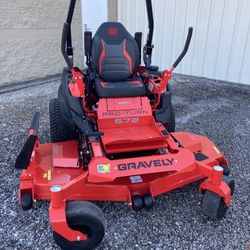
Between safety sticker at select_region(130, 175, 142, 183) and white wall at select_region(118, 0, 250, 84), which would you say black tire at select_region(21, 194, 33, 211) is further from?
white wall at select_region(118, 0, 250, 84)

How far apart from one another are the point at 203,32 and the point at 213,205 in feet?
13.9

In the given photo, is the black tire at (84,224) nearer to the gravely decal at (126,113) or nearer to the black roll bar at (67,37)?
the gravely decal at (126,113)

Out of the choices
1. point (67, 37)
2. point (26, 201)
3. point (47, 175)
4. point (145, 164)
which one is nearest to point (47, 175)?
point (47, 175)

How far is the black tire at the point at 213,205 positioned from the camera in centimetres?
A: 194

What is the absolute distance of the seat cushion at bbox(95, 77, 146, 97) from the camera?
240cm

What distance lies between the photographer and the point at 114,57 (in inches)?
103

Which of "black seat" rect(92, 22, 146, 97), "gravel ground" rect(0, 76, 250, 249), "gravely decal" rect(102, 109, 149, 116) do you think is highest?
"black seat" rect(92, 22, 146, 97)

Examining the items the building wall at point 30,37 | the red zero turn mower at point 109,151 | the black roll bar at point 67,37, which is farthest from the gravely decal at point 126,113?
the building wall at point 30,37

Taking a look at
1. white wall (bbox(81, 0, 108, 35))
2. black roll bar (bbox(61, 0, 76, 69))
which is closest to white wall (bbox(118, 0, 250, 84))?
white wall (bbox(81, 0, 108, 35))

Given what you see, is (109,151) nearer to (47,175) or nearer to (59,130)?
(47,175)

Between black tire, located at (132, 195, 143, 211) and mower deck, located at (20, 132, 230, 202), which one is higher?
mower deck, located at (20, 132, 230, 202)

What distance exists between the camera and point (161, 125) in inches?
94.5

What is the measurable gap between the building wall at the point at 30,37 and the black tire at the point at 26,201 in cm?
342

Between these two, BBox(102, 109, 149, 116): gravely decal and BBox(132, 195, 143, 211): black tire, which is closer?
BBox(132, 195, 143, 211): black tire
